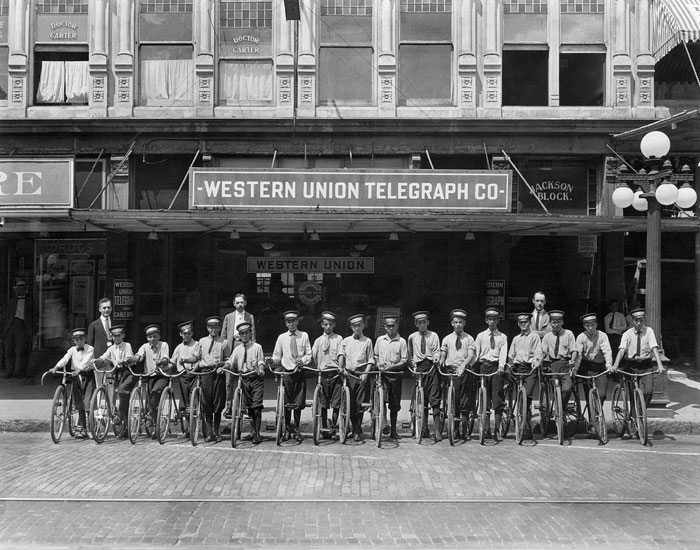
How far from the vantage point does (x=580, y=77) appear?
15758 millimetres

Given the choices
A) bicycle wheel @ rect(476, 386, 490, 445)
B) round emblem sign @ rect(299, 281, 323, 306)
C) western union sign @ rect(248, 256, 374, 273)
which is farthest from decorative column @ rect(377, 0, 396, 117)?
bicycle wheel @ rect(476, 386, 490, 445)

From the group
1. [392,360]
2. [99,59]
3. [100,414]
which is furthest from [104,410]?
[99,59]

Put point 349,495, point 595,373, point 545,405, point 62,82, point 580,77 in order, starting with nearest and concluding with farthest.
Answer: point 349,495 → point 545,405 → point 595,373 → point 62,82 → point 580,77

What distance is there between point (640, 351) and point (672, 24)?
25.8ft

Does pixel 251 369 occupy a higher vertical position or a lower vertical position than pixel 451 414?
higher

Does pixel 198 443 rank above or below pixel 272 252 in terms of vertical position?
below

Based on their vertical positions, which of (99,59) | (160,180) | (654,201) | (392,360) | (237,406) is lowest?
(237,406)

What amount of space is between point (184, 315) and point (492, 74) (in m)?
8.79

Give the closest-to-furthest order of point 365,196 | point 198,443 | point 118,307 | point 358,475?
point 358,475 → point 198,443 → point 365,196 → point 118,307

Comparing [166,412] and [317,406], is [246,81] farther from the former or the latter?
[317,406]

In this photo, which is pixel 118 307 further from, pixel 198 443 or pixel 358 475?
pixel 358 475

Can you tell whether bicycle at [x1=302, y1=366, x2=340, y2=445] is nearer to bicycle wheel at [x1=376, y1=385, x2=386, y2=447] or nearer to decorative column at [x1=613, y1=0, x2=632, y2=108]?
bicycle wheel at [x1=376, y1=385, x2=386, y2=447]

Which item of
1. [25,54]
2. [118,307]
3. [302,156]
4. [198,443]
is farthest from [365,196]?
[25,54]

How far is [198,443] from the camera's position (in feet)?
30.9
